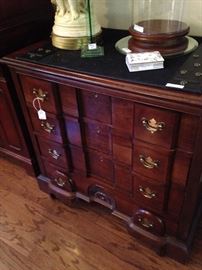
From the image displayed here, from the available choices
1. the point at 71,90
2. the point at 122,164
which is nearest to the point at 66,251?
the point at 122,164

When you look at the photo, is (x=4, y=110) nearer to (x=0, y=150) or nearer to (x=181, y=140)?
(x=0, y=150)

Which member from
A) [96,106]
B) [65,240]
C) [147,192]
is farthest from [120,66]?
[65,240]

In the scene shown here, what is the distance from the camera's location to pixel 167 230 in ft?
3.51

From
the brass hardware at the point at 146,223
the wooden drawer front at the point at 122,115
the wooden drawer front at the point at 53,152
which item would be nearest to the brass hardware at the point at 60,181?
the wooden drawer front at the point at 53,152

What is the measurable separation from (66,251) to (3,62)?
902mm

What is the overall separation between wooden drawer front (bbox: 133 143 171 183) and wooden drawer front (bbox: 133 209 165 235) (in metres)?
0.23

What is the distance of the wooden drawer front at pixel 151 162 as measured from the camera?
0.86m

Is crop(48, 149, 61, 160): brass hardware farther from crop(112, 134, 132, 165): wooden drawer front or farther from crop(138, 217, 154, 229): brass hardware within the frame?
crop(138, 217, 154, 229): brass hardware

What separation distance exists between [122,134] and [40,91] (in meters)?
0.39

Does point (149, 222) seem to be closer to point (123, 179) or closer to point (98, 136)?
point (123, 179)

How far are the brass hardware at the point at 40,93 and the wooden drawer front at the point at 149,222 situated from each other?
635 mm

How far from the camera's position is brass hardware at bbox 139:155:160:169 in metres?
0.89

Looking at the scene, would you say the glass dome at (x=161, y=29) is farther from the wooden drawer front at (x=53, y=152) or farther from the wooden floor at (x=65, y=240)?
the wooden floor at (x=65, y=240)

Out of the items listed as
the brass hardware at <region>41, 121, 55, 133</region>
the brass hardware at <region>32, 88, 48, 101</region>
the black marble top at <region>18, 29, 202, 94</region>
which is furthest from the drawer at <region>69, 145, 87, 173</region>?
the black marble top at <region>18, 29, 202, 94</region>
